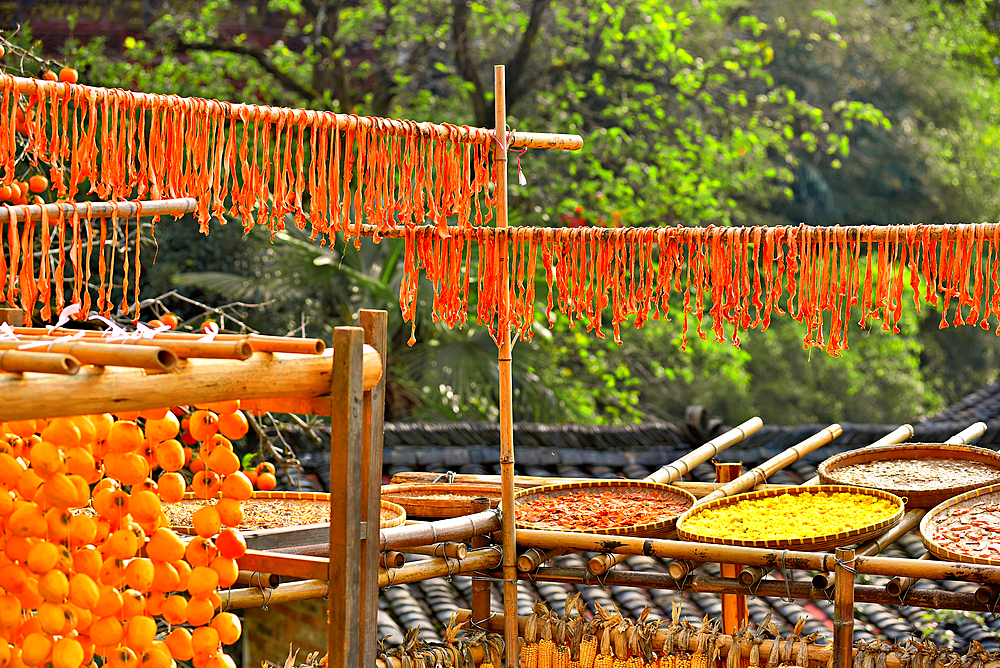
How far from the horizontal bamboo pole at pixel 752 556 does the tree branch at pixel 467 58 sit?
6.70m

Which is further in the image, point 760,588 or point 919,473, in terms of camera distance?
point 919,473

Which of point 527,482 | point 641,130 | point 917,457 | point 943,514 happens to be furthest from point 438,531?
point 641,130

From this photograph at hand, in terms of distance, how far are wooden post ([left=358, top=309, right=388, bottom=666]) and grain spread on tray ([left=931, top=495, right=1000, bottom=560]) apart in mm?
1444

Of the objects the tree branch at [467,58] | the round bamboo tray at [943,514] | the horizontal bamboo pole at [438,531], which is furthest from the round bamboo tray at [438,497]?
the tree branch at [467,58]

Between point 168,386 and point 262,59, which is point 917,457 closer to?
point 168,386

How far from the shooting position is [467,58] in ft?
30.2

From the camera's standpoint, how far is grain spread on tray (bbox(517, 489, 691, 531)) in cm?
286

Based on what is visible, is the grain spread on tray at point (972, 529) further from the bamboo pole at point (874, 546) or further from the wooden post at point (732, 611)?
the wooden post at point (732, 611)

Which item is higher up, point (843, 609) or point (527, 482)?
point (527, 482)

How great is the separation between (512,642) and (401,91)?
7.87 metres

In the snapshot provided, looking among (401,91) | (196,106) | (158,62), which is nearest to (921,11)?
(401,91)

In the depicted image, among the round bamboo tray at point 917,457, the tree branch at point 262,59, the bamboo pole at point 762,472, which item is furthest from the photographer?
the tree branch at point 262,59

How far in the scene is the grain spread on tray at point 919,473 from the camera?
302 cm

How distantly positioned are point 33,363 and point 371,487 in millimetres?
615
